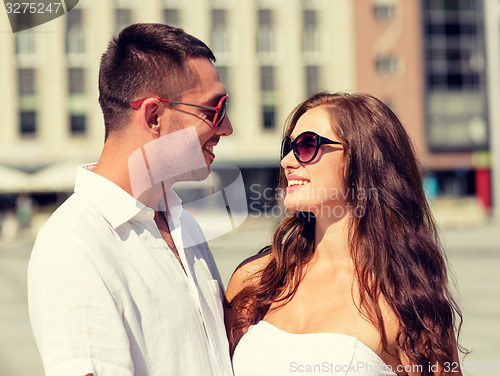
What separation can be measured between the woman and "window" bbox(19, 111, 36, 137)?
32.5 m

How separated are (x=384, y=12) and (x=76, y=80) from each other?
18485 millimetres

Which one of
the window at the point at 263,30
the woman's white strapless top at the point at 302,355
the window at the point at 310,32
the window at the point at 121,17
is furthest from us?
the window at the point at 310,32

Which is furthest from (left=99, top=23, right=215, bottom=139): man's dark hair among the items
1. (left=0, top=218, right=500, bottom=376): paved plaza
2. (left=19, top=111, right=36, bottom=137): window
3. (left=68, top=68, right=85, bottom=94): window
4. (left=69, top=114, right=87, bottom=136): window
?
(left=19, top=111, right=36, bottom=137): window

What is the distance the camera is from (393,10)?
37938 millimetres

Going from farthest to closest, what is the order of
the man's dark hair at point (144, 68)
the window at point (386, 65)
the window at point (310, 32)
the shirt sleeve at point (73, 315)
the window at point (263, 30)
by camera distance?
the window at point (386, 65) < the window at point (310, 32) < the window at point (263, 30) < the man's dark hair at point (144, 68) < the shirt sleeve at point (73, 315)

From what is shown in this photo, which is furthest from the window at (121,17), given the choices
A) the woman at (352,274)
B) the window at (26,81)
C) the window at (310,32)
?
the woman at (352,274)

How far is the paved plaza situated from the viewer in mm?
3889

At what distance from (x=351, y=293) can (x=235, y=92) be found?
108 feet

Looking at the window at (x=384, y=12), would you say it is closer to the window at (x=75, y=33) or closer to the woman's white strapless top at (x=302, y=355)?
the window at (x=75, y=33)

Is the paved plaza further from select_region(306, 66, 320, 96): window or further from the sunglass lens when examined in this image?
select_region(306, 66, 320, 96): window

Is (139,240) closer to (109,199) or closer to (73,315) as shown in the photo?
(109,199)

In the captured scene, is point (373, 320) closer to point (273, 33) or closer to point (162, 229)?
point (162, 229)

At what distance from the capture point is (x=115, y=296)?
1907 mm

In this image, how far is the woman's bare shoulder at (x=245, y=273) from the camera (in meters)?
2.96
